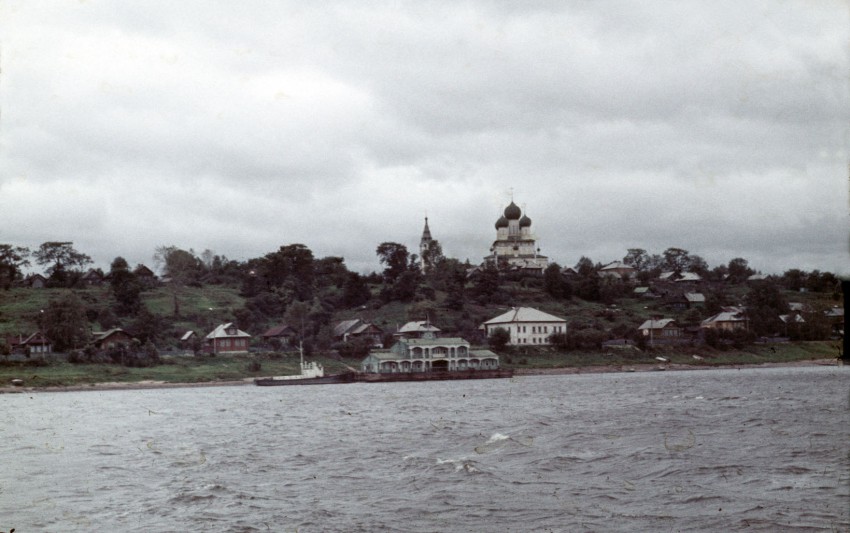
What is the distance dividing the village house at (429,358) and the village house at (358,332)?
10.9m

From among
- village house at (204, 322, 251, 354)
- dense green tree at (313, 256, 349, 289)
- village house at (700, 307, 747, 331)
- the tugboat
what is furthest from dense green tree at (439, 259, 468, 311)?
the tugboat

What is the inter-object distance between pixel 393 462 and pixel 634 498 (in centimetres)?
1177

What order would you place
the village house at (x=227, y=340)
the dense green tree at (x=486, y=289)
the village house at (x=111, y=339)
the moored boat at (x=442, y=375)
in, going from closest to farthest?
the village house at (x=111, y=339)
the moored boat at (x=442, y=375)
the village house at (x=227, y=340)
the dense green tree at (x=486, y=289)

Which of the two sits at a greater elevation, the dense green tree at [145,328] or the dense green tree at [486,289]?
the dense green tree at [486,289]

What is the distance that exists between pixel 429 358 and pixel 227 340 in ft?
99.5

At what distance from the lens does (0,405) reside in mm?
83562

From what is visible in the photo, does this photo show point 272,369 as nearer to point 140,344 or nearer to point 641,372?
point 140,344

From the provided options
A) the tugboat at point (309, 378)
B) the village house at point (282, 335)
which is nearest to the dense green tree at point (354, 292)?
the village house at point (282, 335)

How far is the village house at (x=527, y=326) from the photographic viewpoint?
15262 cm

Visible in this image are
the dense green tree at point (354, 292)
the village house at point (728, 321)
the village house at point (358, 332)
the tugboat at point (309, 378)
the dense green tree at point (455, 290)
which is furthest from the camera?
the dense green tree at point (354, 292)

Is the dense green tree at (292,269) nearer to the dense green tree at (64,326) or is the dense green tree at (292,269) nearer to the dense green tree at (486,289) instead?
the dense green tree at (486,289)

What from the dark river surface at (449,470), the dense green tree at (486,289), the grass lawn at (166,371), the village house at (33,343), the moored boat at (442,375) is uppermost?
the dense green tree at (486,289)

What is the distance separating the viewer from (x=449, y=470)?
32906 mm

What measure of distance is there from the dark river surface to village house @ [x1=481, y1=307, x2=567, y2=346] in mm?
90267
